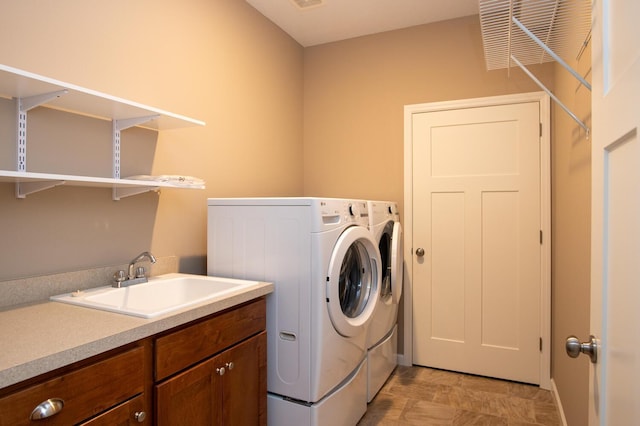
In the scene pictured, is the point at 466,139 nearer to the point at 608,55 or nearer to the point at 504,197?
the point at 504,197

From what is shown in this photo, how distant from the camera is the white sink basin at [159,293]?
1.48 meters

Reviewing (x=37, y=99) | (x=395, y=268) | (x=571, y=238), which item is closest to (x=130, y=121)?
(x=37, y=99)

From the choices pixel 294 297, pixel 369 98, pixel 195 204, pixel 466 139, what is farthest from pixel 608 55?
pixel 369 98

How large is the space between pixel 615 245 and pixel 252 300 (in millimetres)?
1344

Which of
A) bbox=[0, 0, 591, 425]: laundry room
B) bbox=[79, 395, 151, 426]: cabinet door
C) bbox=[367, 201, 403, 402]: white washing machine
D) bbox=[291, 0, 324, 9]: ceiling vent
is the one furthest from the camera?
bbox=[291, 0, 324, 9]: ceiling vent

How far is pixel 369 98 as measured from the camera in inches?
128

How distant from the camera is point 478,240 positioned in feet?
9.50

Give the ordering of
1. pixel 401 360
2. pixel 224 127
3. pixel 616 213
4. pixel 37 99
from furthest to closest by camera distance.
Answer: pixel 401 360, pixel 224 127, pixel 37 99, pixel 616 213

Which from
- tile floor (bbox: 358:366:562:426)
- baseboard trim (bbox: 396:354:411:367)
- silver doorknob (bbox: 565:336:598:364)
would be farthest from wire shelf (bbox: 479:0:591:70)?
baseboard trim (bbox: 396:354:411:367)

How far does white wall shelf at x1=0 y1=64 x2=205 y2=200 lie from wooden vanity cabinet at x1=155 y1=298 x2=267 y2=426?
2.21 ft

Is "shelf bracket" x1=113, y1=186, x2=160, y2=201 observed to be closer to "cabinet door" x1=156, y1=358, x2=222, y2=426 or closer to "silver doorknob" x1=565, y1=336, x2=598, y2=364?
"cabinet door" x1=156, y1=358, x2=222, y2=426

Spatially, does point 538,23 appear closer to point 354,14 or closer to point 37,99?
point 354,14

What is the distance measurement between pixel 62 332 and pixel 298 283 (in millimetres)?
937

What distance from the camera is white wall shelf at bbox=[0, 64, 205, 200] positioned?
1276 millimetres
